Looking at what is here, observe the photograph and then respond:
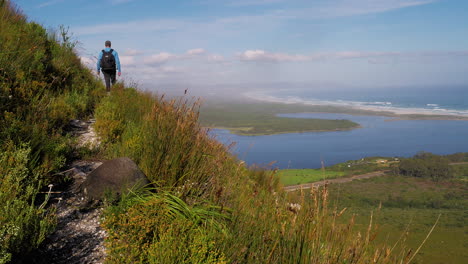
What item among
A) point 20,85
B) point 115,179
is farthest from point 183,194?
point 20,85

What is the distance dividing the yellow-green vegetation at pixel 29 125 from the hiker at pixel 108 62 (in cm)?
48

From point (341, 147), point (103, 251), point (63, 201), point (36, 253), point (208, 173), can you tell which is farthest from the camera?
point (341, 147)

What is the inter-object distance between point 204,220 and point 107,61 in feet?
28.9

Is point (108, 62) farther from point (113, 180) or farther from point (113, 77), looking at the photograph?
point (113, 180)

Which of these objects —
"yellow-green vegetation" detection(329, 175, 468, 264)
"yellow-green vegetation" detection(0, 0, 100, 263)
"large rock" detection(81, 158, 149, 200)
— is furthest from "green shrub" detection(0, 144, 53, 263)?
"yellow-green vegetation" detection(329, 175, 468, 264)

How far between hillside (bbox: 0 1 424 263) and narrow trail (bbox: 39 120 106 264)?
0.45 feet

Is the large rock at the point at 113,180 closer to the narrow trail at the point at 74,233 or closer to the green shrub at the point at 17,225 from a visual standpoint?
the narrow trail at the point at 74,233

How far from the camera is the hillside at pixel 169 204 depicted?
8.30 ft

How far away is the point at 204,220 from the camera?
10.8ft

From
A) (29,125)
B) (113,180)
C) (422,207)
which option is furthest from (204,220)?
(422,207)

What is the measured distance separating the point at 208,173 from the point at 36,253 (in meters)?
2.09

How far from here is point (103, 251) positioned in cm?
295

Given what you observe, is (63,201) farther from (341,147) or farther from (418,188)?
(341,147)

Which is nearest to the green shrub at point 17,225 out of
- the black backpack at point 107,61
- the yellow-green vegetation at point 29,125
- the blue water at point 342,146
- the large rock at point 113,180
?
the yellow-green vegetation at point 29,125
